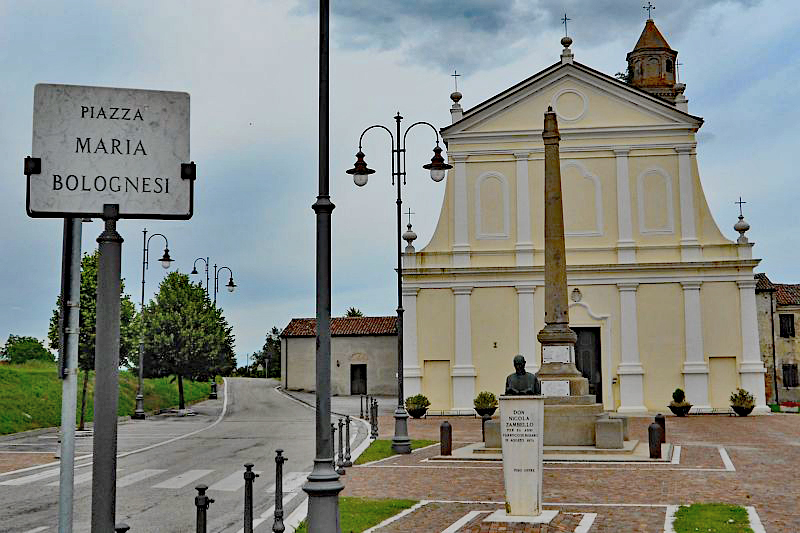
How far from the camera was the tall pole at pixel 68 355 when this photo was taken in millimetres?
4352

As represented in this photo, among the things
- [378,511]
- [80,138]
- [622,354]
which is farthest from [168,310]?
[80,138]

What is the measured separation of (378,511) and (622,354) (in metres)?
26.6

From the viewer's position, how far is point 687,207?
1476 inches

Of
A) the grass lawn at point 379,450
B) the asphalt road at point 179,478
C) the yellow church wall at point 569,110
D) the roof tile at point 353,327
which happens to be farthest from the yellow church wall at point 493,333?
the roof tile at point 353,327

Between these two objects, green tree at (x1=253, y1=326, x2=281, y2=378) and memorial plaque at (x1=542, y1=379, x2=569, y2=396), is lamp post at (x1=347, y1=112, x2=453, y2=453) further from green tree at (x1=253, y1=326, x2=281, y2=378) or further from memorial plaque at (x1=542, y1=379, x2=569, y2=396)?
green tree at (x1=253, y1=326, x2=281, y2=378)

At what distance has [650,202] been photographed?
124 ft

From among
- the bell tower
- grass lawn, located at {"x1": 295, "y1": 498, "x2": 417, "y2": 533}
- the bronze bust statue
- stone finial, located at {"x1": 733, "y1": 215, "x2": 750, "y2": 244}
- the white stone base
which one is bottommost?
grass lawn, located at {"x1": 295, "y1": 498, "x2": 417, "y2": 533}

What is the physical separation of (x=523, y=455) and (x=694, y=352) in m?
27.4

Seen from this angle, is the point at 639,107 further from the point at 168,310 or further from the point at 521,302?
the point at 168,310

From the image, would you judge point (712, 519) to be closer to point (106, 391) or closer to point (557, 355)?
point (106, 391)

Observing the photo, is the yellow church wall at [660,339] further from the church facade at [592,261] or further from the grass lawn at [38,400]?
the grass lawn at [38,400]

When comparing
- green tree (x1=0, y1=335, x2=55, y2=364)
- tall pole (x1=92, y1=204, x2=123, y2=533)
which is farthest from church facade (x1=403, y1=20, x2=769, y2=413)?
tall pole (x1=92, y1=204, x2=123, y2=533)

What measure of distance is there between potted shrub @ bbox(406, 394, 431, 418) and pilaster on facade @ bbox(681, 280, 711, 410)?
1117 centimetres

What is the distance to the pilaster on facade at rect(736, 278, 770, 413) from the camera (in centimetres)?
3556
